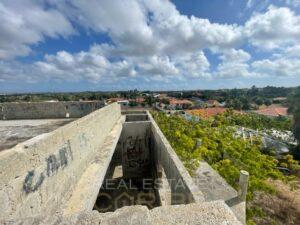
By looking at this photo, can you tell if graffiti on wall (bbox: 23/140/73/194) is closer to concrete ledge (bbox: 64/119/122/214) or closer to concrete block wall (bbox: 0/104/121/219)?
concrete block wall (bbox: 0/104/121/219)

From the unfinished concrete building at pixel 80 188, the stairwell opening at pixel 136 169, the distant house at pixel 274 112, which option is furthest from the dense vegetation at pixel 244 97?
the unfinished concrete building at pixel 80 188

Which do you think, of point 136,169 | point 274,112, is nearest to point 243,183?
point 136,169

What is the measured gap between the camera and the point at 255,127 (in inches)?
1006

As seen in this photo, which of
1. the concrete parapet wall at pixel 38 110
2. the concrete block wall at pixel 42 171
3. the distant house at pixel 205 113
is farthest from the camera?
the distant house at pixel 205 113

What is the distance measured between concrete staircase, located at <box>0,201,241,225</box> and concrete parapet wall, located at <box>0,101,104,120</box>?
1117cm

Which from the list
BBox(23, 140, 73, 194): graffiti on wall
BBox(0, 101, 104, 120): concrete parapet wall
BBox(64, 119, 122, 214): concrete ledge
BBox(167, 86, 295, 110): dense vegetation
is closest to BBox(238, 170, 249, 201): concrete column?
BBox(64, 119, 122, 214): concrete ledge

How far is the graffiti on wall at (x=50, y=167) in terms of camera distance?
280 centimetres

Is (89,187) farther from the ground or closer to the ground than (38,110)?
closer to the ground

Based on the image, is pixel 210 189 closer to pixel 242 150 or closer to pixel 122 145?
pixel 242 150

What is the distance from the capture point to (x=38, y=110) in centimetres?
1201

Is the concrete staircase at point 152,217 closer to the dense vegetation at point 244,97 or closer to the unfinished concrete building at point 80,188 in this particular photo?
the unfinished concrete building at point 80,188

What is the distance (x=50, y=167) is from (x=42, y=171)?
266mm

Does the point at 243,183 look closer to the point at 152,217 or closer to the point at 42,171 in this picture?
the point at 152,217

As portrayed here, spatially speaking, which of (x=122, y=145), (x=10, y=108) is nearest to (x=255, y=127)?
(x=122, y=145)
